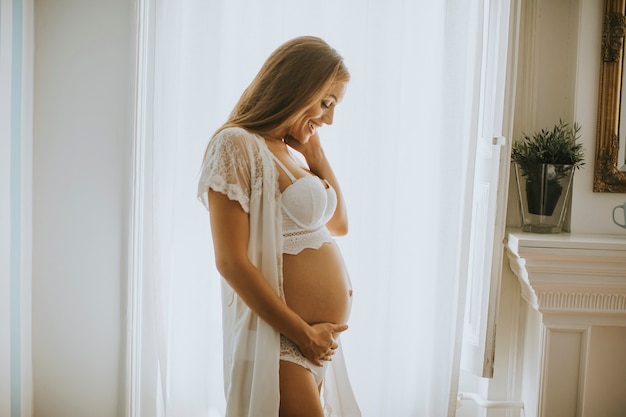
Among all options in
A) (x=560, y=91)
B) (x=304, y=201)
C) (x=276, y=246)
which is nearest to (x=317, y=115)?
(x=304, y=201)

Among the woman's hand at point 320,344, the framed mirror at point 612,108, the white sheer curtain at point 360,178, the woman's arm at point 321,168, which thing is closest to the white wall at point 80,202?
the white sheer curtain at point 360,178

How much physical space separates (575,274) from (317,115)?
1130mm

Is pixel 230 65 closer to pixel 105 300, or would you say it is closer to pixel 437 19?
pixel 437 19

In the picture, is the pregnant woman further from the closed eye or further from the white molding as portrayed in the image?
the white molding

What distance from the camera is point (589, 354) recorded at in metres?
2.31

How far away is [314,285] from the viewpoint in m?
1.66

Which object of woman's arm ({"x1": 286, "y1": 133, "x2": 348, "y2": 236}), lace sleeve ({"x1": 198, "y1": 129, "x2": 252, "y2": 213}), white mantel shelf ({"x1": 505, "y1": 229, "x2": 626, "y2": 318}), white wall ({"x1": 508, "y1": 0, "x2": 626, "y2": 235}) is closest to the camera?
lace sleeve ({"x1": 198, "y1": 129, "x2": 252, "y2": 213})

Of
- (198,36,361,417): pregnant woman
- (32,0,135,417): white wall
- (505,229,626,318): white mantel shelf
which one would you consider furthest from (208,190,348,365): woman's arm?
(505,229,626,318): white mantel shelf

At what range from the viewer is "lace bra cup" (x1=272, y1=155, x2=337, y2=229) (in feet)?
5.32

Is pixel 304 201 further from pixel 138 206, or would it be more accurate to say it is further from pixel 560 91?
pixel 560 91

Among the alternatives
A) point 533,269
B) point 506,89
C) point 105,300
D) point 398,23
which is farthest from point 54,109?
point 533,269

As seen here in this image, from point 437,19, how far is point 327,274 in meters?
1.23

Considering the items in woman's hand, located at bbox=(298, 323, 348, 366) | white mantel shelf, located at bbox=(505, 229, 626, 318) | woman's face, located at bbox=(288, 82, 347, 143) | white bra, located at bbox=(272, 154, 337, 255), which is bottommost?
woman's hand, located at bbox=(298, 323, 348, 366)

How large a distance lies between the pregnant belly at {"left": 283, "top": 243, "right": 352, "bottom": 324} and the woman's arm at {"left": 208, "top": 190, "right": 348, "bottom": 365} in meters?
0.08
